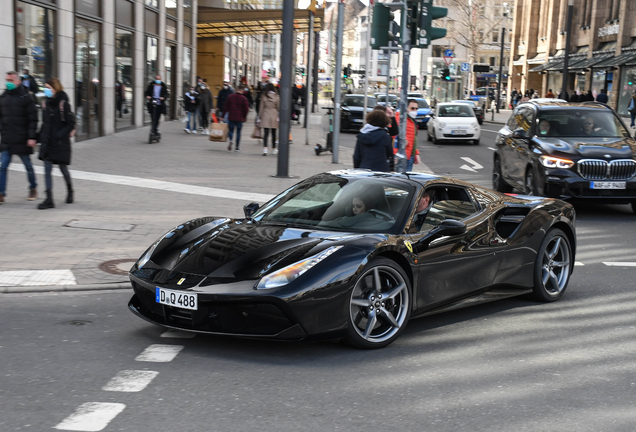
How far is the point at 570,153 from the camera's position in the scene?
1277cm

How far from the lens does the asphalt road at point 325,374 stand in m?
4.25

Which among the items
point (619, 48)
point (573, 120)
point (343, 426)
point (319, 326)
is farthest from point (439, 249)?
point (619, 48)

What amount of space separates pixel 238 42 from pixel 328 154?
3876 cm

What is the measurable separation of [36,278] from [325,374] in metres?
3.73

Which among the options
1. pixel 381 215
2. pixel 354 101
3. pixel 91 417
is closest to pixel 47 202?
pixel 381 215

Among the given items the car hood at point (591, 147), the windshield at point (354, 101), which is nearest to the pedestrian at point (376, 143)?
the car hood at point (591, 147)

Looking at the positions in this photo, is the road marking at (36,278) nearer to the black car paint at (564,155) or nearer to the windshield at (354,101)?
the black car paint at (564,155)

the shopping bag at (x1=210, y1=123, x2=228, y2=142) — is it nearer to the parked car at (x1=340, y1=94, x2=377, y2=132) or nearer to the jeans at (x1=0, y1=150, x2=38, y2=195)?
the jeans at (x1=0, y1=150, x2=38, y2=195)

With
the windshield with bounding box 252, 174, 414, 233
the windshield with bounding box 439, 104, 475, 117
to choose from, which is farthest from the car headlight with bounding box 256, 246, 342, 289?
the windshield with bounding box 439, 104, 475, 117

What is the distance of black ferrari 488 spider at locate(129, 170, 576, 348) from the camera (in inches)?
206

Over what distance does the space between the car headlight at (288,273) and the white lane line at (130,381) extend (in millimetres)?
843

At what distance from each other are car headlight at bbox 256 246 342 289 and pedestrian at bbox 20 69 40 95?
13.5 m

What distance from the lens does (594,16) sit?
180ft

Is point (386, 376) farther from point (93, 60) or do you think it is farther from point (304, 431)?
point (93, 60)
